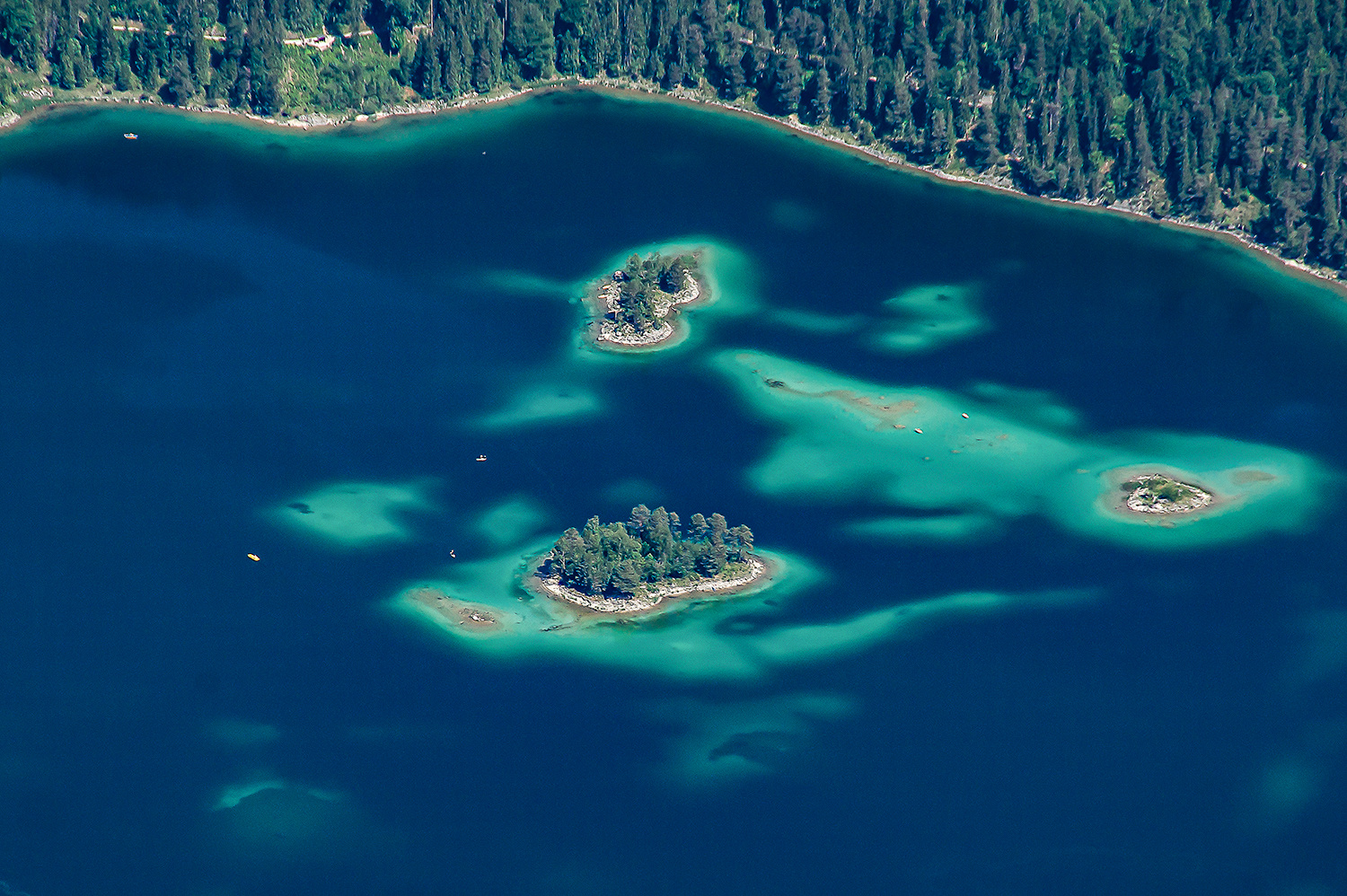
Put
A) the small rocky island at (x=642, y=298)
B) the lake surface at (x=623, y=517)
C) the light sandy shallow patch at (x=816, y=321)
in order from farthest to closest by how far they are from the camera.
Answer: the light sandy shallow patch at (x=816, y=321) < the small rocky island at (x=642, y=298) < the lake surface at (x=623, y=517)

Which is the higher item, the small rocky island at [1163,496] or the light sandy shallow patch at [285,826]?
the small rocky island at [1163,496]

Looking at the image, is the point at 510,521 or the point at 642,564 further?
the point at 510,521

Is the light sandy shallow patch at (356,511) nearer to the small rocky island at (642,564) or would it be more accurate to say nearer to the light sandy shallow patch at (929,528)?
the small rocky island at (642,564)

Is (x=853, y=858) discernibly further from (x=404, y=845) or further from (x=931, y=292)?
(x=931, y=292)

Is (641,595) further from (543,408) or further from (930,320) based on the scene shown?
(930,320)

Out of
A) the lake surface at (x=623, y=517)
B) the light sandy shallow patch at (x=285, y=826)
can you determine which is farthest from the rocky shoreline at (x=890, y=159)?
the light sandy shallow patch at (x=285, y=826)

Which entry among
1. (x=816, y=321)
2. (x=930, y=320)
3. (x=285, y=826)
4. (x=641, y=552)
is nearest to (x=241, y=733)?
(x=285, y=826)

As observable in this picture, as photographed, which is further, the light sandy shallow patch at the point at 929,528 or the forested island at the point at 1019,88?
the forested island at the point at 1019,88

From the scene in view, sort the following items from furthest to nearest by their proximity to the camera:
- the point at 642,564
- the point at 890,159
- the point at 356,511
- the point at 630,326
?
1. the point at 890,159
2. the point at 630,326
3. the point at 356,511
4. the point at 642,564
